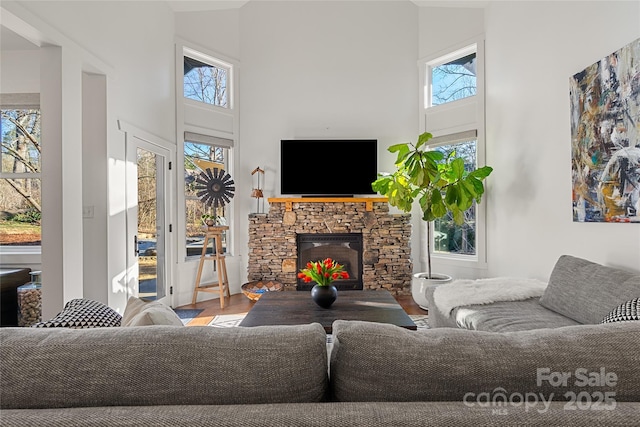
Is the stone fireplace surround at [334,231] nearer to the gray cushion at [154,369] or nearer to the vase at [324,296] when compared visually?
the vase at [324,296]

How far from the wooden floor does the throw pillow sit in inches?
104

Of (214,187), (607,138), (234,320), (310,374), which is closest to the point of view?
(310,374)

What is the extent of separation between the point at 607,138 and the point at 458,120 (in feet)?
7.79

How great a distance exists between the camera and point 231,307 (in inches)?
175

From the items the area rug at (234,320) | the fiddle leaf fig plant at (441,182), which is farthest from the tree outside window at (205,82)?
the area rug at (234,320)

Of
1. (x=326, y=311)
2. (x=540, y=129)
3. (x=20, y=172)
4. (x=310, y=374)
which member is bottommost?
(x=326, y=311)

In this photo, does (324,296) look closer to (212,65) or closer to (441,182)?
(441,182)

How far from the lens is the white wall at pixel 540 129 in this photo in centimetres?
263

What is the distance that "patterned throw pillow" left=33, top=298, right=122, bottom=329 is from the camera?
1.14 m

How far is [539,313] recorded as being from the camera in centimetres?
237

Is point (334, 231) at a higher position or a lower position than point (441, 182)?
lower

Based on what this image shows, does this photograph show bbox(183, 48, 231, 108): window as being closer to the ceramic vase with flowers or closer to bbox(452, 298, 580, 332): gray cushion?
the ceramic vase with flowers

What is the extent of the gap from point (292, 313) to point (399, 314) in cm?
76

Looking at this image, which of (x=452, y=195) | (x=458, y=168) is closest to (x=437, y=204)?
(x=452, y=195)
